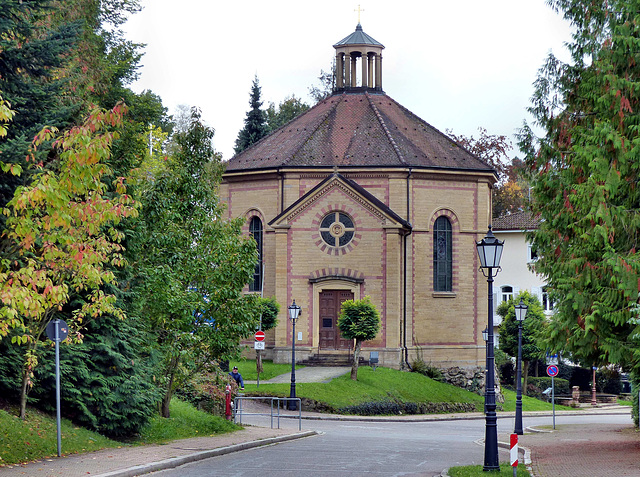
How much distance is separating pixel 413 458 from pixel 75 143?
11.1 meters

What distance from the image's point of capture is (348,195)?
46094 mm

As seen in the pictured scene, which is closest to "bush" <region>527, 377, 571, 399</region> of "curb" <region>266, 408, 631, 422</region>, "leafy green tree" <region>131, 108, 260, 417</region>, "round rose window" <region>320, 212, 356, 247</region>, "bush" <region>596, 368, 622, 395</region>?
"bush" <region>596, 368, 622, 395</region>

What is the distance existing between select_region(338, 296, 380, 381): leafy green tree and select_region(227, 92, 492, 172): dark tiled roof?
868 centimetres

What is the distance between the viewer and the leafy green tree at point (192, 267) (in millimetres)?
22906

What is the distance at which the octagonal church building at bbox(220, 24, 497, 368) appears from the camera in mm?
46188

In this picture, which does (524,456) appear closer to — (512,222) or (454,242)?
(454,242)

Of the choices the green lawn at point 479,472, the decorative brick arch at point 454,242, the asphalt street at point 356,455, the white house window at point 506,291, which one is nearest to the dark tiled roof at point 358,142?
the decorative brick arch at point 454,242

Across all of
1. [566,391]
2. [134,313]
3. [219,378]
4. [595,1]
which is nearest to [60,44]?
[134,313]

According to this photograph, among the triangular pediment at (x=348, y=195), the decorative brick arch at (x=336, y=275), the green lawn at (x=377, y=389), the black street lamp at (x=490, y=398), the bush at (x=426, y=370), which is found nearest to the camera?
the black street lamp at (x=490, y=398)

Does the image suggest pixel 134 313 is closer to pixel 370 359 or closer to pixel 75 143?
pixel 75 143

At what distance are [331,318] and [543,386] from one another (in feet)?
59.5

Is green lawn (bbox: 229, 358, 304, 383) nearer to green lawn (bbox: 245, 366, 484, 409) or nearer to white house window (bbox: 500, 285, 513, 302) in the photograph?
green lawn (bbox: 245, 366, 484, 409)

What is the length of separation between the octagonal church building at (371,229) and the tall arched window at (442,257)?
5cm

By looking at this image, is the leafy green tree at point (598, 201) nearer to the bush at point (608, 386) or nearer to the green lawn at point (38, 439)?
the green lawn at point (38, 439)
